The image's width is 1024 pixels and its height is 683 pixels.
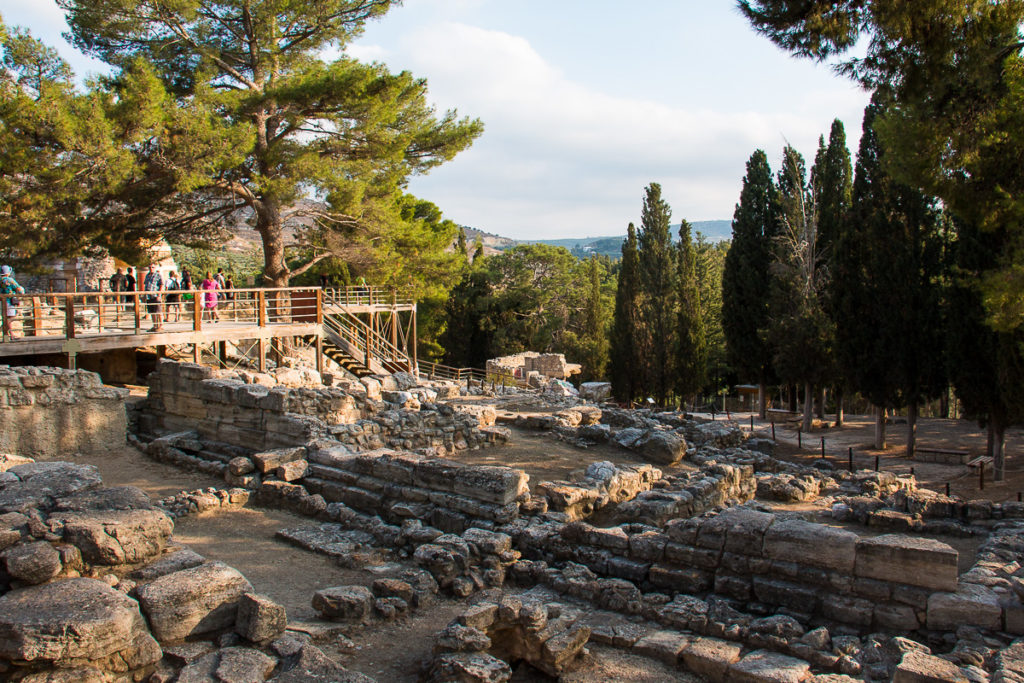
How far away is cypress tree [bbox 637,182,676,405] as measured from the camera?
98.4 ft

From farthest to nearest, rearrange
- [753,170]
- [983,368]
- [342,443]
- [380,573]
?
1. [753,170]
2. [983,368]
3. [342,443]
4. [380,573]

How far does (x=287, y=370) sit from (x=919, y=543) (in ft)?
41.9

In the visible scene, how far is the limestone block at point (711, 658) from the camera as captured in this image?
501cm

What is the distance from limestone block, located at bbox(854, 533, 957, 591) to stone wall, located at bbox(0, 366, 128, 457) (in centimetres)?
1085

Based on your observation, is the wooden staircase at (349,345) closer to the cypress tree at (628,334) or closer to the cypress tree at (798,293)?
the cypress tree at (628,334)

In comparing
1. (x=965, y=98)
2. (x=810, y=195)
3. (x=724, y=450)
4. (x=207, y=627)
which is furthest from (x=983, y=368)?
(x=207, y=627)

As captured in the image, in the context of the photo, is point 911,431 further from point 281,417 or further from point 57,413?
point 57,413

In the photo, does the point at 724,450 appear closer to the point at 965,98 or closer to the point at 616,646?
the point at 965,98

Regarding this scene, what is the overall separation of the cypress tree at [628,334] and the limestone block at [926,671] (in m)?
26.0

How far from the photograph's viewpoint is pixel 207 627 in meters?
4.98

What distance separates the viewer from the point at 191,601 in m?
4.95

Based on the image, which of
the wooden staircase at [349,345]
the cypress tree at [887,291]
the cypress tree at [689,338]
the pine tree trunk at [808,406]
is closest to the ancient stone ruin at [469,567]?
the cypress tree at [887,291]

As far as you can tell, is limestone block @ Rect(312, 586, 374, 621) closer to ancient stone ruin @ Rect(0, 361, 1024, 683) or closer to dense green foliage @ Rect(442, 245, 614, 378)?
ancient stone ruin @ Rect(0, 361, 1024, 683)

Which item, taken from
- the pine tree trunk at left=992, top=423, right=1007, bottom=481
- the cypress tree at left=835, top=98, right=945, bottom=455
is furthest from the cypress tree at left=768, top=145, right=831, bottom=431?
the pine tree trunk at left=992, top=423, right=1007, bottom=481
